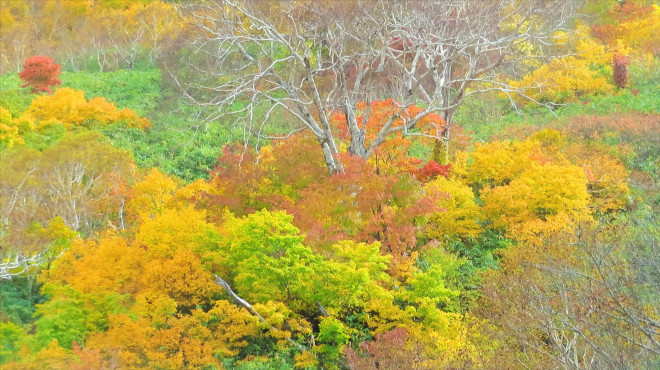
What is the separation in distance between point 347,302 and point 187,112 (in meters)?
21.2

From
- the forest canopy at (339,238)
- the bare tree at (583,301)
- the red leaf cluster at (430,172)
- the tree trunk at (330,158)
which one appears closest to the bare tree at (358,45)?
the tree trunk at (330,158)

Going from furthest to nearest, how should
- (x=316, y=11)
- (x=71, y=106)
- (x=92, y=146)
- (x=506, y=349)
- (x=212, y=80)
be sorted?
(x=212, y=80), (x=71, y=106), (x=92, y=146), (x=316, y=11), (x=506, y=349)

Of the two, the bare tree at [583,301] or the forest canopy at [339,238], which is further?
the forest canopy at [339,238]

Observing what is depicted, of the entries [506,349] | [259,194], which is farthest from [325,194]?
[506,349]

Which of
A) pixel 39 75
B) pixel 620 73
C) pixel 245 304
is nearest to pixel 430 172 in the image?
pixel 245 304

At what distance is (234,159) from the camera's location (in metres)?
13.6

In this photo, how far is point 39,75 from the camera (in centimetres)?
2997

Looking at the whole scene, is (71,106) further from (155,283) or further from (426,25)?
A: (155,283)

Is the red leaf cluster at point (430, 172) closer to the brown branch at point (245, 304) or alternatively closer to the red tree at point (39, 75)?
the brown branch at point (245, 304)

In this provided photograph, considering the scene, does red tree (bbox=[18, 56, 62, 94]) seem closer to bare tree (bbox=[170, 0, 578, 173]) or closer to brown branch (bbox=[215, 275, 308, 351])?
bare tree (bbox=[170, 0, 578, 173])

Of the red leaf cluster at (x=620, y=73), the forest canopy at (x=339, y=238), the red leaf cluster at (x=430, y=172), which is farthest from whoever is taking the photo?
the red leaf cluster at (x=620, y=73)

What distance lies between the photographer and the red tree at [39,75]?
97.8ft

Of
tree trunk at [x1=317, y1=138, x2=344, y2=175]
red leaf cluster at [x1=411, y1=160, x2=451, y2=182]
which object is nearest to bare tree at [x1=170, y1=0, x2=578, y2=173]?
tree trunk at [x1=317, y1=138, x2=344, y2=175]

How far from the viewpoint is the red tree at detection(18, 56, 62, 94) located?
2980 cm
